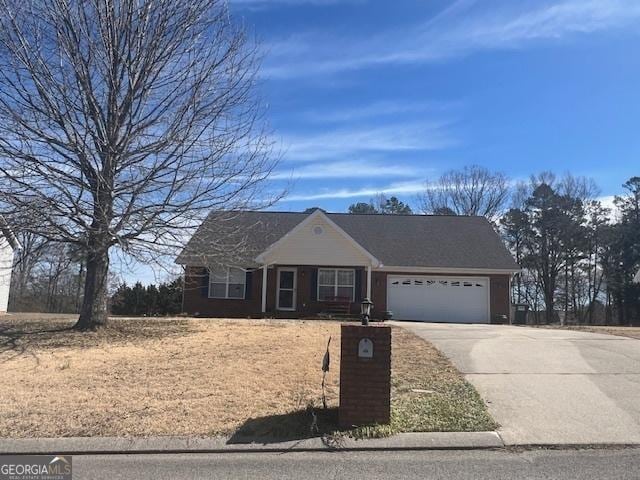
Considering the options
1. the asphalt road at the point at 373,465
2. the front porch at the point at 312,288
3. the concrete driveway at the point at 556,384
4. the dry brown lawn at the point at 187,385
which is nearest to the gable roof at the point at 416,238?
the front porch at the point at 312,288

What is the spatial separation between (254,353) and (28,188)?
5559 millimetres

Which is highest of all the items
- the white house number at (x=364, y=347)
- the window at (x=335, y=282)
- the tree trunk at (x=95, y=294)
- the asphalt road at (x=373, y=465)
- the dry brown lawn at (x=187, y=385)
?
the window at (x=335, y=282)

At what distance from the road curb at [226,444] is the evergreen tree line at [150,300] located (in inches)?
774

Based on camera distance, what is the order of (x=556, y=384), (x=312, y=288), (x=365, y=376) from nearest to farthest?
1. (x=365, y=376)
2. (x=556, y=384)
3. (x=312, y=288)

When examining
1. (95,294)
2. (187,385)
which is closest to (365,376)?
(187,385)

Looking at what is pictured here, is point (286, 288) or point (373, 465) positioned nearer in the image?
point (373, 465)

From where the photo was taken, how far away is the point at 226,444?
654 centimetres

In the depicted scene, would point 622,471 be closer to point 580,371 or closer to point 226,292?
point 580,371

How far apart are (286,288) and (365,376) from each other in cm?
2019

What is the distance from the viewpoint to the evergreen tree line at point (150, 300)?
86.9ft

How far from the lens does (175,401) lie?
7.94m

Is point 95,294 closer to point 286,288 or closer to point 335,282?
point 286,288

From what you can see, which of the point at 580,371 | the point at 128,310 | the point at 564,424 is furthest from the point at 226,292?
the point at 564,424

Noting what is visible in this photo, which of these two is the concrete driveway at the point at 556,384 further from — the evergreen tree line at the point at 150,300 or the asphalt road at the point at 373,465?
the evergreen tree line at the point at 150,300
